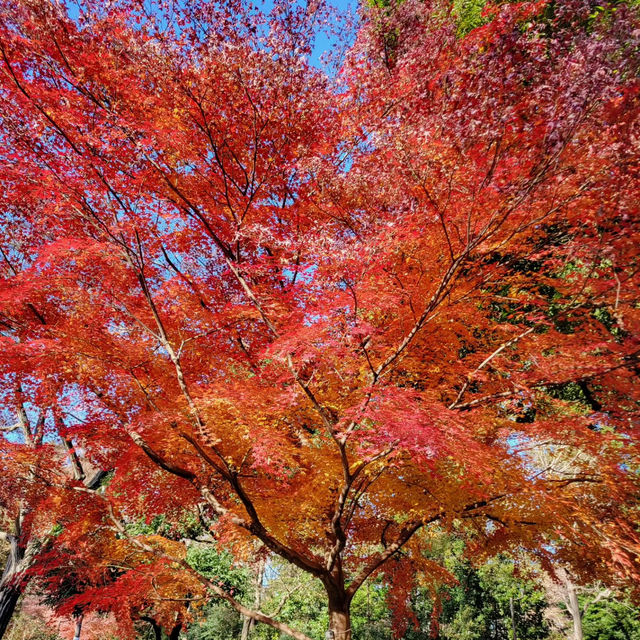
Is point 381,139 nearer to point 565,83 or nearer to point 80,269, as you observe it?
point 565,83

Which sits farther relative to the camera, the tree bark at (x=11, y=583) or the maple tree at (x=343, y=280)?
the tree bark at (x=11, y=583)

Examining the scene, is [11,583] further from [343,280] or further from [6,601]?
[343,280]

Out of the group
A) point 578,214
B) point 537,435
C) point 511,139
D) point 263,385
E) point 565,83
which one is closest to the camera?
point 565,83

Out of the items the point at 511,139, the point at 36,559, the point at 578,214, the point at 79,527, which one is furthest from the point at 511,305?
the point at 36,559

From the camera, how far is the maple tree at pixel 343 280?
365cm

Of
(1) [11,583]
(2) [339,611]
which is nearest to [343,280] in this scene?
(2) [339,611]

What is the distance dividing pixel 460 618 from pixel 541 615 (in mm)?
4734

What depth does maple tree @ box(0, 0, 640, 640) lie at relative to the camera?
3.65m

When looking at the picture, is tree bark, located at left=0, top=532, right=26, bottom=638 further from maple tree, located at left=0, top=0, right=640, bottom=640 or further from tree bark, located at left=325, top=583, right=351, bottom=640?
tree bark, located at left=325, top=583, right=351, bottom=640

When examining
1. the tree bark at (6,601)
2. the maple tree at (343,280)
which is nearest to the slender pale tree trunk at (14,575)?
the tree bark at (6,601)

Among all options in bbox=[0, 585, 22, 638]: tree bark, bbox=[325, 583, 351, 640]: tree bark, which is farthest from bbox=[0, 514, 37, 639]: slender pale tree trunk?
bbox=[325, 583, 351, 640]: tree bark

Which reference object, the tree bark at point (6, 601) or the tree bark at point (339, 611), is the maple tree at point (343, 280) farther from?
the tree bark at point (6, 601)

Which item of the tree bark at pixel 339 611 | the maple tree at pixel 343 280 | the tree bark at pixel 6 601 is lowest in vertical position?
the tree bark at pixel 6 601

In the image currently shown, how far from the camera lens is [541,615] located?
1938 centimetres
